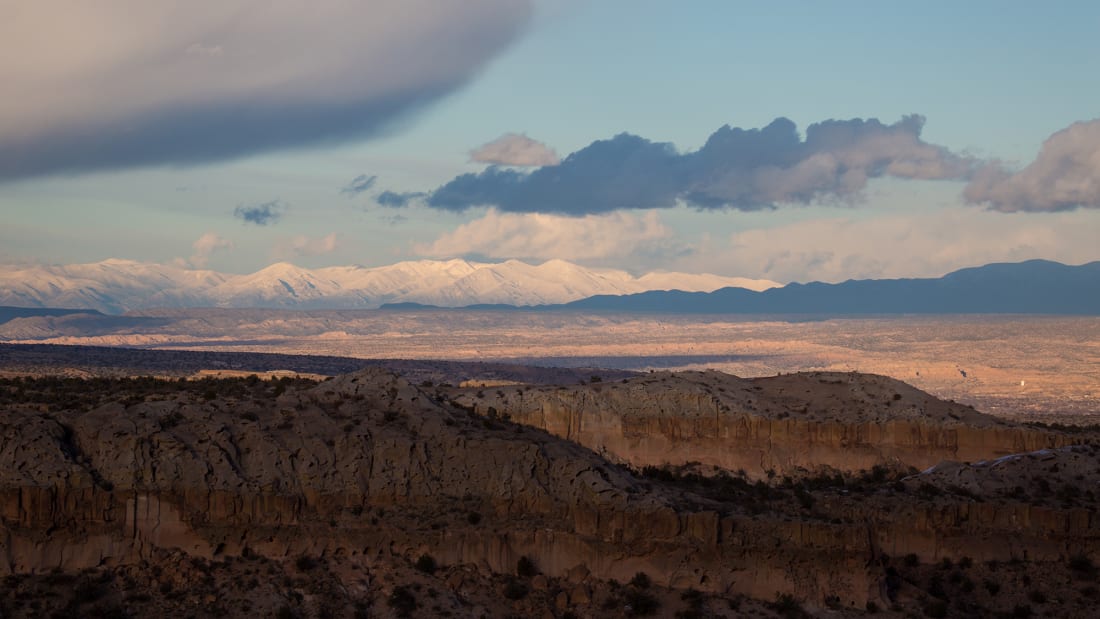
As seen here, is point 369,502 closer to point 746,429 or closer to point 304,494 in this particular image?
point 304,494

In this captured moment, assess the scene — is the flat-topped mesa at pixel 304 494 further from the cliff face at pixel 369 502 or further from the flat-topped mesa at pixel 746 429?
the flat-topped mesa at pixel 746 429

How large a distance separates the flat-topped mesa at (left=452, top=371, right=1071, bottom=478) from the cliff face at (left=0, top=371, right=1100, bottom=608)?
13.6 m

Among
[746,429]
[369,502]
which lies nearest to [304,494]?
[369,502]

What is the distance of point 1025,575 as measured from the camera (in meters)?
38.8

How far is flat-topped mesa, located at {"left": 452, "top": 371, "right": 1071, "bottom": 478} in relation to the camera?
52.7 m

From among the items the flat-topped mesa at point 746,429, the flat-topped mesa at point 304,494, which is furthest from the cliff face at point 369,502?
the flat-topped mesa at point 746,429

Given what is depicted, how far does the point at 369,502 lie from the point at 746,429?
69.4 feet

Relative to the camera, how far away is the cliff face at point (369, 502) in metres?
33.3

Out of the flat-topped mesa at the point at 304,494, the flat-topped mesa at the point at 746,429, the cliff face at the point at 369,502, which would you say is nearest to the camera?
the flat-topped mesa at the point at 304,494

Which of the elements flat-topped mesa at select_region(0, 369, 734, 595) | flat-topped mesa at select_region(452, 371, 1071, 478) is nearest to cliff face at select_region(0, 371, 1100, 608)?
flat-topped mesa at select_region(0, 369, 734, 595)

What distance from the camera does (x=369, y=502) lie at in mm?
35219

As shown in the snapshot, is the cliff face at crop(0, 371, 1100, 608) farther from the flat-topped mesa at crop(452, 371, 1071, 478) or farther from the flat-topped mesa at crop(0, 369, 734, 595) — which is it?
the flat-topped mesa at crop(452, 371, 1071, 478)

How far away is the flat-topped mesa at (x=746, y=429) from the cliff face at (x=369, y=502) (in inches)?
535

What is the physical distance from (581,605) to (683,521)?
10.4 feet
